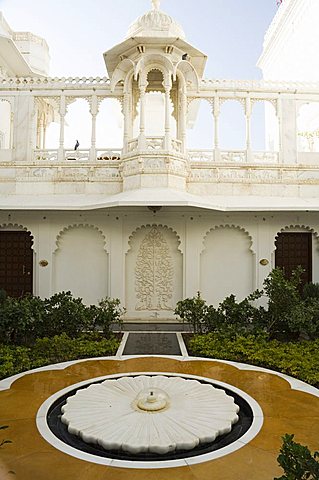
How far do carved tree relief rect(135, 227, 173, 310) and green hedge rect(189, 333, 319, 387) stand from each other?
9.66 ft

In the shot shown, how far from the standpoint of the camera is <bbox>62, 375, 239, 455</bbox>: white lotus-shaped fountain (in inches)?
133

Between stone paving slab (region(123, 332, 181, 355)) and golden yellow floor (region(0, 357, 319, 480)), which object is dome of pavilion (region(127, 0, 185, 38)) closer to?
stone paving slab (region(123, 332, 181, 355))

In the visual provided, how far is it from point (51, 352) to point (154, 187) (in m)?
4.76

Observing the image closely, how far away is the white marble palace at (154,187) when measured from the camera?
9.82 metres

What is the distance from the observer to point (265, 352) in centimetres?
620

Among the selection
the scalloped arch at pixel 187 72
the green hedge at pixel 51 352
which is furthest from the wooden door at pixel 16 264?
the scalloped arch at pixel 187 72

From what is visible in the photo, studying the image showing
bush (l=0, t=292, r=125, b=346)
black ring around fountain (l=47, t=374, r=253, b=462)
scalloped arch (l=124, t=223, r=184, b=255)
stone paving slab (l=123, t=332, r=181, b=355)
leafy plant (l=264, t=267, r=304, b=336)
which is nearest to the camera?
black ring around fountain (l=47, t=374, r=253, b=462)

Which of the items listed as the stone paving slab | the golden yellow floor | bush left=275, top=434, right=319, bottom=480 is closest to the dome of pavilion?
the stone paving slab

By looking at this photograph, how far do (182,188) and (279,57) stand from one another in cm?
818

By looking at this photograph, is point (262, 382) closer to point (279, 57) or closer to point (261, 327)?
point (261, 327)

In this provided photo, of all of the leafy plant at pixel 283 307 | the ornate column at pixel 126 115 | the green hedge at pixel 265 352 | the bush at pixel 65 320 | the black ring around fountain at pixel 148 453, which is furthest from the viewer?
the ornate column at pixel 126 115

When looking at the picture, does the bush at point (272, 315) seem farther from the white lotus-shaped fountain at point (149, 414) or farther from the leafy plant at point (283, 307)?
the white lotus-shaped fountain at point (149, 414)

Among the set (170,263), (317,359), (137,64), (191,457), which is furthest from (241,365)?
(137,64)

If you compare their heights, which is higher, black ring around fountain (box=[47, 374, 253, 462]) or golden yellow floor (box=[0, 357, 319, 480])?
golden yellow floor (box=[0, 357, 319, 480])
